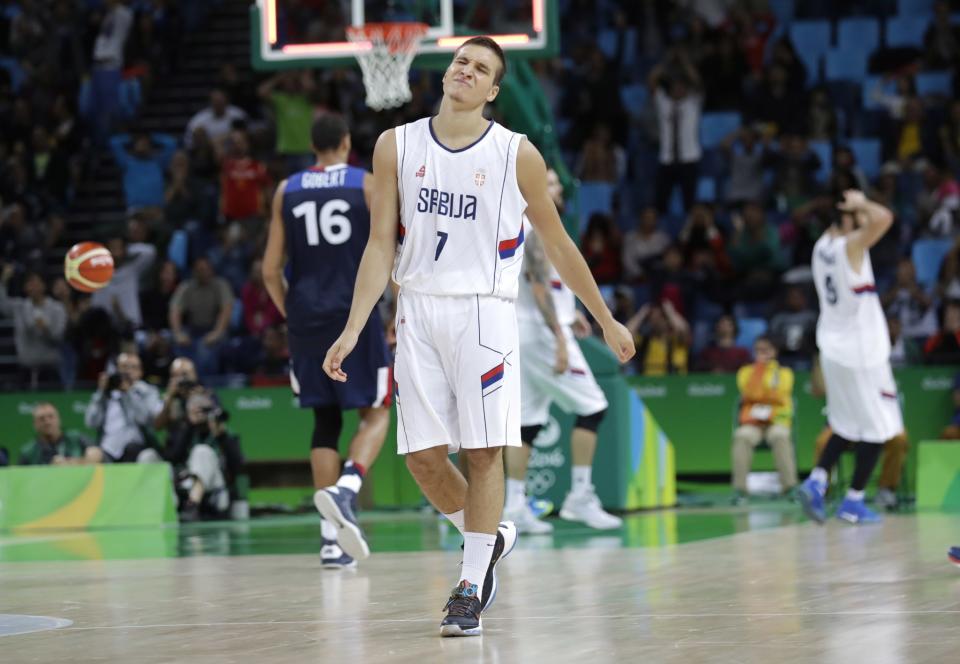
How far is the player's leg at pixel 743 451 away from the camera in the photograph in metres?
16.1

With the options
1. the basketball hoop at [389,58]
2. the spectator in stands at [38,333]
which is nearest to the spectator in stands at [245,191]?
the spectator in stands at [38,333]

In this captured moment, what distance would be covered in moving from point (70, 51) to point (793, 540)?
17817 millimetres

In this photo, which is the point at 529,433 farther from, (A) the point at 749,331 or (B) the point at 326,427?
(A) the point at 749,331

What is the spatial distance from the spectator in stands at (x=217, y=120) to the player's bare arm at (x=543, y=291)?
12.1 m

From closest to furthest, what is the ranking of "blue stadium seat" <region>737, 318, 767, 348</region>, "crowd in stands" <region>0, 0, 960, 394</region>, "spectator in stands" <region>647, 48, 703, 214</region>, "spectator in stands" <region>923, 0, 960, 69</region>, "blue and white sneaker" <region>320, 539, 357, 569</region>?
"blue and white sneaker" <region>320, 539, 357, 569</region>
"crowd in stands" <region>0, 0, 960, 394</region>
"blue stadium seat" <region>737, 318, 767, 348</region>
"spectator in stands" <region>647, 48, 703, 214</region>
"spectator in stands" <region>923, 0, 960, 69</region>

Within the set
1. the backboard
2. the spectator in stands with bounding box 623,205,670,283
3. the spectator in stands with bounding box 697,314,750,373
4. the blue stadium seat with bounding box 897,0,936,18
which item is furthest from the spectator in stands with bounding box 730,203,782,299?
the backboard

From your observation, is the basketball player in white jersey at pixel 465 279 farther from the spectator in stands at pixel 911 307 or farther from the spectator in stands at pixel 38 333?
the spectator in stands at pixel 38 333

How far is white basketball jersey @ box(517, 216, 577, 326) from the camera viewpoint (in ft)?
36.6

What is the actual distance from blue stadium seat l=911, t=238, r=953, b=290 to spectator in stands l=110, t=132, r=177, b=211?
1060 cm

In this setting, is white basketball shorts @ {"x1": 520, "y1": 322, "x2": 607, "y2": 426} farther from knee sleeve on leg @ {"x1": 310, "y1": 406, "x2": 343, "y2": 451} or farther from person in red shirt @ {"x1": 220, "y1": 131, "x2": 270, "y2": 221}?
person in red shirt @ {"x1": 220, "y1": 131, "x2": 270, "y2": 221}

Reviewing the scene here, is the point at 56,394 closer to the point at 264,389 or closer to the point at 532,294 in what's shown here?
the point at 264,389

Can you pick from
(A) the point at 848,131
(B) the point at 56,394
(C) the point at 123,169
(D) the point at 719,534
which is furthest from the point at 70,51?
(D) the point at 719,534

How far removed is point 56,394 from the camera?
17.2 m

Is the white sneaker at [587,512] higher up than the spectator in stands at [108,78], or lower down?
lower down
